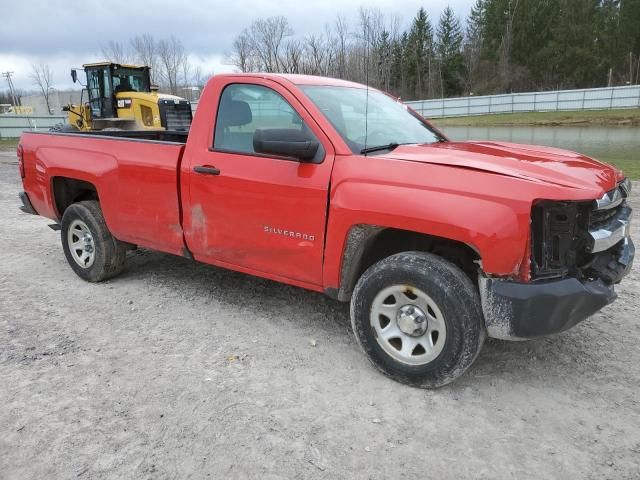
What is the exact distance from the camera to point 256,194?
12.3 feet

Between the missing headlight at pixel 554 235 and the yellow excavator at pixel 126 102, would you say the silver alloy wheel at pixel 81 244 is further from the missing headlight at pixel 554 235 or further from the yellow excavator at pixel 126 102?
the yellow excavator at pixel 126 102

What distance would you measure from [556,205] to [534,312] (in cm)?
59

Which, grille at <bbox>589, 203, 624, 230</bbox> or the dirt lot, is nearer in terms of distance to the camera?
the dirt lot

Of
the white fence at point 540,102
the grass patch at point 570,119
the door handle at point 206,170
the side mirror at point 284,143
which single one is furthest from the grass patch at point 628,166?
the white fence at point 540,102

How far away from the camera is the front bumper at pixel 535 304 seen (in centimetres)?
285

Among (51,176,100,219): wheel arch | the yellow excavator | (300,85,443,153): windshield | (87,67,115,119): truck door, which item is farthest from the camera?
(87,67,115,119): truck door

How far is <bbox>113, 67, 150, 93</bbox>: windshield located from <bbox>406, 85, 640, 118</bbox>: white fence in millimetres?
21933

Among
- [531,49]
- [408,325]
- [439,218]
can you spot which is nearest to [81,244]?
[408,325]

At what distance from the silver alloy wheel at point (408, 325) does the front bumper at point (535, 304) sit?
0.30 m

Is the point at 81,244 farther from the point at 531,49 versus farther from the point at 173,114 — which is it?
the point at 531,49

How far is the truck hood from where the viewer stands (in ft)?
9.64

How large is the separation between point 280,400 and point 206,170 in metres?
1.83

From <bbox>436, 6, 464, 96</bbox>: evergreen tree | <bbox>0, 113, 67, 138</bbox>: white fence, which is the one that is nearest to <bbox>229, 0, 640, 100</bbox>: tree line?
<bbox>436, 6, 464, 96</bbox>: evergreen tree

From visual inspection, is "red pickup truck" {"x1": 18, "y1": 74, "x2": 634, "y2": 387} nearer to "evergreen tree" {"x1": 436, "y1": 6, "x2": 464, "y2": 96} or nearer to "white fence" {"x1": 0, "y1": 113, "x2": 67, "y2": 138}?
"white fence" {"x1": 0, "y1": 113, "x2": 67, "y2": 138}
